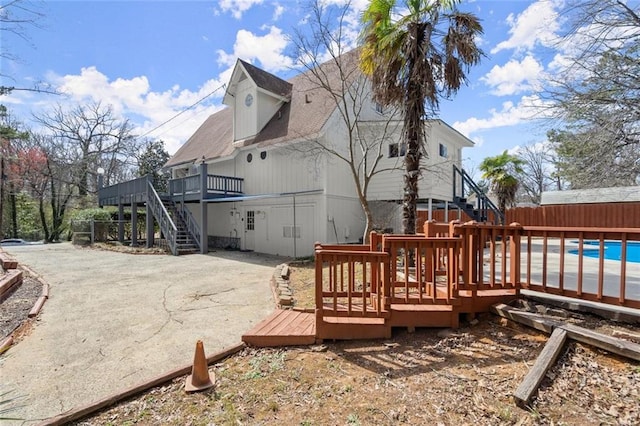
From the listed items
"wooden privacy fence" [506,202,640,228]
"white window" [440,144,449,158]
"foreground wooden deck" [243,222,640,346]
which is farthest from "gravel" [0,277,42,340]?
"wooden privacy fence" [506,202,640,228]

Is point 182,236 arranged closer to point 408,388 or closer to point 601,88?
point 408,388

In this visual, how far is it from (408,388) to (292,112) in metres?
13.3

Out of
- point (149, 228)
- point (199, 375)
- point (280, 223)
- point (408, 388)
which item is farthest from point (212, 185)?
point (408, 388)

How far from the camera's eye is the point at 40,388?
127 inches

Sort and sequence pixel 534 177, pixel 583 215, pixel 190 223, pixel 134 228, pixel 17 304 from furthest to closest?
pixel 534 177
pixel 583 215
pixel 134 228
pixel 190 223
pixel 17 304

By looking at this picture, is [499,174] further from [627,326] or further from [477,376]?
[477,376]

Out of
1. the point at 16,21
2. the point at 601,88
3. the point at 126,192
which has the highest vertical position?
the point at 16,21

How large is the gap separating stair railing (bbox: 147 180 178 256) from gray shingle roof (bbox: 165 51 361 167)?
3354 mm

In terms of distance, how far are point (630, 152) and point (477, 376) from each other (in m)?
5.90

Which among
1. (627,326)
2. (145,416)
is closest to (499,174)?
(627,326)

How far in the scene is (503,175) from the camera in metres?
17.1

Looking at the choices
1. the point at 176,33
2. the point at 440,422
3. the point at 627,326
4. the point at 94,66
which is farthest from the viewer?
the point at 94,66

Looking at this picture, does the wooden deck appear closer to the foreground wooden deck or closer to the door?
the foreground wooden deck

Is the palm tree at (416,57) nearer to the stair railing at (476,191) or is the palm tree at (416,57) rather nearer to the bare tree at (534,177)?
the stair railing at (476,191)
